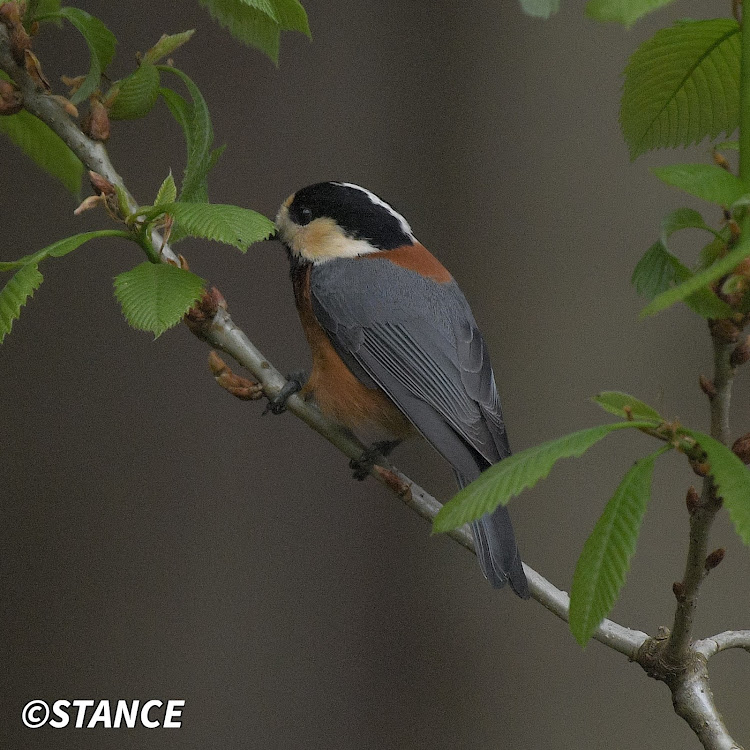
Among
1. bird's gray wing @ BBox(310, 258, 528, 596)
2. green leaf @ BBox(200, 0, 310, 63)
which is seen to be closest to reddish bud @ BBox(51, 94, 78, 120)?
green leaf @ BBox(200, 0, 310, 63)

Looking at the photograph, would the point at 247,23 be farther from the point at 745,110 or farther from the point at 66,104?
the point at 745,110

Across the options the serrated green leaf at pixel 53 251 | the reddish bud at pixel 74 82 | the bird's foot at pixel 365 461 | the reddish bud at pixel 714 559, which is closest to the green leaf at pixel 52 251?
the serrated green leaf at pixel 53 251

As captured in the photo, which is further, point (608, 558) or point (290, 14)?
point (290, 14)

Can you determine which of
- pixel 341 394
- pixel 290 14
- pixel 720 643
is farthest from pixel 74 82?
pixel 720 643

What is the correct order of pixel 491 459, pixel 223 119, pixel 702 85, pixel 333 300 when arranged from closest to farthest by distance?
pixel 702 85 < pixel 491 459 < pixel 333 300 < pixel 223 119

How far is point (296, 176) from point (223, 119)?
17 centimetres

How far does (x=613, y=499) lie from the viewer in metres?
0.61

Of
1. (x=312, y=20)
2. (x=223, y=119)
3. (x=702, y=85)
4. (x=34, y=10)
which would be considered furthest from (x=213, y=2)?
(x=312, y=20)

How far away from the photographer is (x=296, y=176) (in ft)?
5.72

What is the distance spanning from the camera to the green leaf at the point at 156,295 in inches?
27.3

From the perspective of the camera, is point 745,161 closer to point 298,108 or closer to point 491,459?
point 491,459

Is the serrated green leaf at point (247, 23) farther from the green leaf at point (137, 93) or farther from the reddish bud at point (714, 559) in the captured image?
the reddish bud at point (714, 559)

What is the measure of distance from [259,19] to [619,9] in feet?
1.52

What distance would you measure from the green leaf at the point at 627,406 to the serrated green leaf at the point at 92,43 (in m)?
→ 0.56
